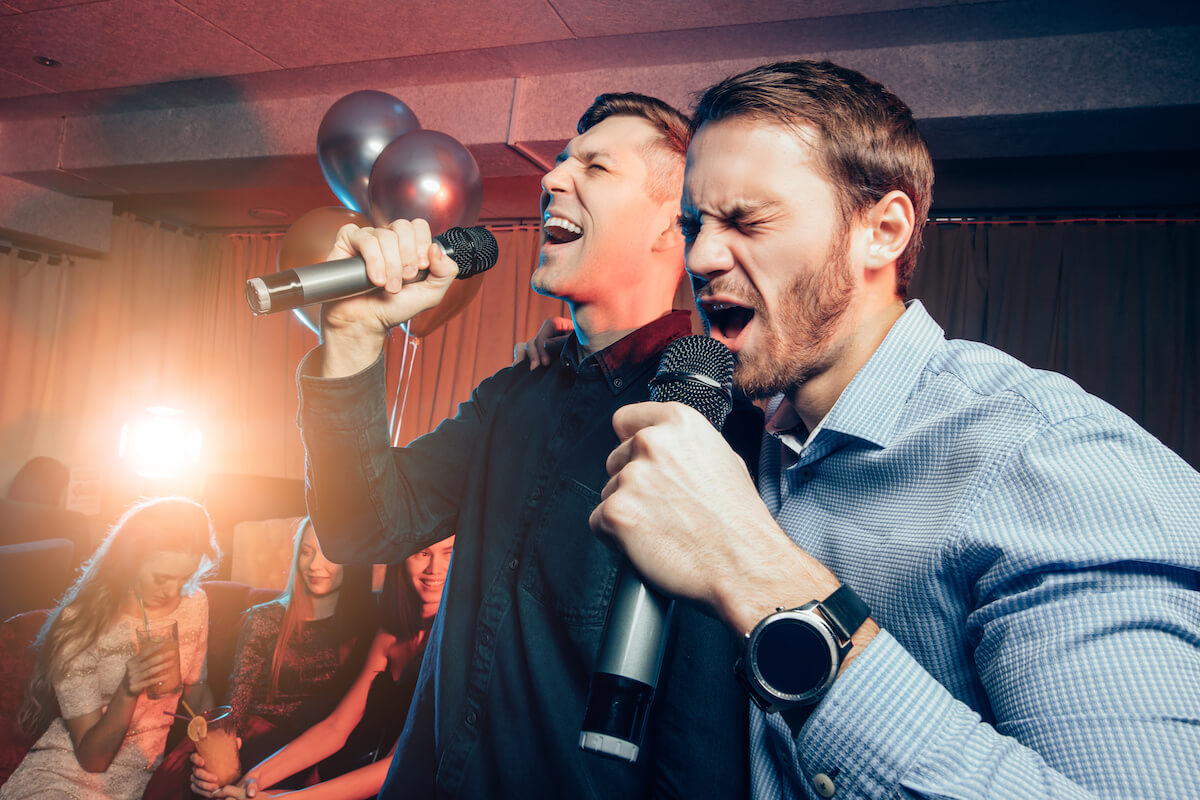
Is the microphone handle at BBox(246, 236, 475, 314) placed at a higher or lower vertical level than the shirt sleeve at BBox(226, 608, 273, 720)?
higher

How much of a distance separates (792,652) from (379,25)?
11.2 feet

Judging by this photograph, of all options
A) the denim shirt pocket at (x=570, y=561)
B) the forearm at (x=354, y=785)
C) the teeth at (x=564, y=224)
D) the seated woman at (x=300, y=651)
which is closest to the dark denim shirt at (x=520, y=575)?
the denim shirt pocket at (x=570, y=561)

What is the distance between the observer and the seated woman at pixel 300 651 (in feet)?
8.84

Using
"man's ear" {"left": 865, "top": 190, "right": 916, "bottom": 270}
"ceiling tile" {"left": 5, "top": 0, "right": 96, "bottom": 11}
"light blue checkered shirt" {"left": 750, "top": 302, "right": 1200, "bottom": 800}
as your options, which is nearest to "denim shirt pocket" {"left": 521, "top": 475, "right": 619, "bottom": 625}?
"light blue checkered shirt" {"left": 750, "top": 302, "right": 1200, "bottom": 800}

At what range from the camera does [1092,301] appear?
165 inches

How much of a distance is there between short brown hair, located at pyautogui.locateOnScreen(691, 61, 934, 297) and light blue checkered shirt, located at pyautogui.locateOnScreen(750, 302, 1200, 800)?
0.95 feet

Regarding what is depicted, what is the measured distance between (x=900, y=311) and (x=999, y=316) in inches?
159

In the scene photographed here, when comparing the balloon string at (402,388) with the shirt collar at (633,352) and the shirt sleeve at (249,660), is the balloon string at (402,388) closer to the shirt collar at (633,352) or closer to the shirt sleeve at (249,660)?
the shirt sleeve at (249,660)

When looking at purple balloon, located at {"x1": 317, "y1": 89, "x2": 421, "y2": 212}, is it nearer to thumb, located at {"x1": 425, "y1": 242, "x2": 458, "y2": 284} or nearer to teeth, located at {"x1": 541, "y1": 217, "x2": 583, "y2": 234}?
teeth, located at {"x1": 541, "y1": 217, "x2": 583, "y2": 234}

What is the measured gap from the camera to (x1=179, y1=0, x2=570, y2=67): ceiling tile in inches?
116

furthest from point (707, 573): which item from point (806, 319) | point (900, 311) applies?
point (900, 311)

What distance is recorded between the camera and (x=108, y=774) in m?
2.30

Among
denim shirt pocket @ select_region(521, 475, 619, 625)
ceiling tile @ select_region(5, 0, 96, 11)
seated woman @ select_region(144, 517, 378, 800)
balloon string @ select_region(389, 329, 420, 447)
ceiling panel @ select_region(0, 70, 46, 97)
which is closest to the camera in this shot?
denim shirt pocket @ select_region(521, 475, 619, 625)

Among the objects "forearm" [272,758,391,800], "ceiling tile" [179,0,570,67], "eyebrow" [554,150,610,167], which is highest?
"ceiling tile" [179,0,570,67]
